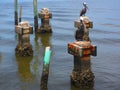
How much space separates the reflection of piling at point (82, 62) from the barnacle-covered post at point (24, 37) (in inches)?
218

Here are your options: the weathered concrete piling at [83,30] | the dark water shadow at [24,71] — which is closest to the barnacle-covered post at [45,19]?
the weathered concrete piling at [83,30]

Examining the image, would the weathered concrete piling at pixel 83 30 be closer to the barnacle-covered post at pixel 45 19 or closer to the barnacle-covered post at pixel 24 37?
the barnacle-covered post at pixel 24 37

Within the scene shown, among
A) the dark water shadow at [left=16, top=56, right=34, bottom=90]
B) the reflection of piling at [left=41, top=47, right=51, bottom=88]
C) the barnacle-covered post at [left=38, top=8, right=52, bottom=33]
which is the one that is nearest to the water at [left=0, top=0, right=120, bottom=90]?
the dark water shadow at [left=16, top=56, right=34, bottom=90]

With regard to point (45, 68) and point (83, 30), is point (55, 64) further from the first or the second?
point (45, 68)

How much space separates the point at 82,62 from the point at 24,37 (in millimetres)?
6364

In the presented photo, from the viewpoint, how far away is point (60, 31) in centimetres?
3194

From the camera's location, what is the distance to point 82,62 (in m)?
14.1

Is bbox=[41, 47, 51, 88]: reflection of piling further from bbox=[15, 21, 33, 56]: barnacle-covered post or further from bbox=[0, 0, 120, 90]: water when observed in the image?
bbox=[15, 21, 33, 56]: barnacle-covered post

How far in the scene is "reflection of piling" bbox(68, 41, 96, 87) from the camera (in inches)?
551

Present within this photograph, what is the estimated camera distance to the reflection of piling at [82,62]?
14.0 metres

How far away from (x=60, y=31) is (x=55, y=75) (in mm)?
15432

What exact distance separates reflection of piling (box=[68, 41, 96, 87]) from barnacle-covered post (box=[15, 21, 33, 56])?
5540 mm

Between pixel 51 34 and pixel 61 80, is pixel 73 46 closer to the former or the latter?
pixel 61 80

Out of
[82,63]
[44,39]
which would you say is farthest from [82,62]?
[44,39]
